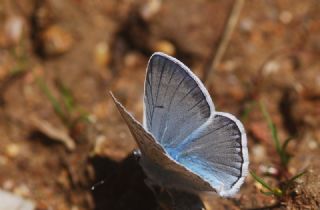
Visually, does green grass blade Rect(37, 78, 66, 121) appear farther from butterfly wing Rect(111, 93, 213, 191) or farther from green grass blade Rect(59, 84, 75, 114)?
butterfly wing Rect(111, 93, 213, 191)

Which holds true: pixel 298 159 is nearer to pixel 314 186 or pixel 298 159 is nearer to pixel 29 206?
pixel 314 186

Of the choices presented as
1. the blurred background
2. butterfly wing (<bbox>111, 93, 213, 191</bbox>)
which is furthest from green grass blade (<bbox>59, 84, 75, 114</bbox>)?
butterfly wing (<bbox>111, 93, 213, 191</bbox>)

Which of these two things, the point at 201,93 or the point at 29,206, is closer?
the point at 201,93

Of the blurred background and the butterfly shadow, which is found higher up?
the blurred background

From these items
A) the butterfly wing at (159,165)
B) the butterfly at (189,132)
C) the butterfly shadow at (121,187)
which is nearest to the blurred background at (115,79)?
the butterfly shadow at (121,187)

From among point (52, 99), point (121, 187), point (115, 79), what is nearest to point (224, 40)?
point (115, 79)

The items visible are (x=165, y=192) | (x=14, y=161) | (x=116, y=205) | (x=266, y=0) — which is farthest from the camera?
(x=266, y=0)

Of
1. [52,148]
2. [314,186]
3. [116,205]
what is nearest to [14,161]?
[52,148]

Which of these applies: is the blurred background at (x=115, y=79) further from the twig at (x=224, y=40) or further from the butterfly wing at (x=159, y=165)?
the butterfly wing at (x=159, y=165)
